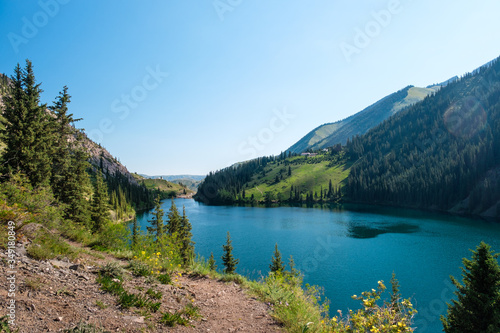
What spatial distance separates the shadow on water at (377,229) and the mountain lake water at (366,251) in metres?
0.03

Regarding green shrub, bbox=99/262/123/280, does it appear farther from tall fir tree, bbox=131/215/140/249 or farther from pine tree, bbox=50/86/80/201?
pine tree, bbox=50/86/80/201

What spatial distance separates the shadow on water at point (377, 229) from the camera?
81.1 meters

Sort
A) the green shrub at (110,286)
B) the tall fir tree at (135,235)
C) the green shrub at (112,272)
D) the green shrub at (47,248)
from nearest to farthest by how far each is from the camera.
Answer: the green shrub at (110,286), the green shrub at (47,248), the green shrub at (112,272), the tall fir tree at (135,235)

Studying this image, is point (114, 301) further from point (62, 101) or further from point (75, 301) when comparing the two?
point (62, 101)

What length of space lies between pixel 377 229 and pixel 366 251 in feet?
101

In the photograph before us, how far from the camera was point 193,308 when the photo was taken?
840cm

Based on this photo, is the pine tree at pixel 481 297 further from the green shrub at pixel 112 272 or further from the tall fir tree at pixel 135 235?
the tall fir tree at pixel 135 235

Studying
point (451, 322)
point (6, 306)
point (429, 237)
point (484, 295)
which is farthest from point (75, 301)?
point (429, 237)

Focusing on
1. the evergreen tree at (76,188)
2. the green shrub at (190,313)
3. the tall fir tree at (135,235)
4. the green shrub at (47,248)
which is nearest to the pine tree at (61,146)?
the evergreen tree at (76,188)

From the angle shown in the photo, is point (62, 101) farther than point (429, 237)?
No

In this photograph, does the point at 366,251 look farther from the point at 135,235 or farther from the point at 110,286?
the point at 110,286

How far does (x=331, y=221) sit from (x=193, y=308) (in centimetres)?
10742

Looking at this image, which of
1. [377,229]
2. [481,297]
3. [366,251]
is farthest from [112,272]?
[377,229]

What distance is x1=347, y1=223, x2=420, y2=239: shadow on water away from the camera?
81075mm
